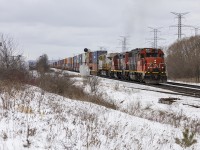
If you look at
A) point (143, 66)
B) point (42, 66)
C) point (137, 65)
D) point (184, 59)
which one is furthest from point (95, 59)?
point (143, 66)

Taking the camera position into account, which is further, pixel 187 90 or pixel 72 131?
pixel 187 90

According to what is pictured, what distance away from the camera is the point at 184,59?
5166 centimetres

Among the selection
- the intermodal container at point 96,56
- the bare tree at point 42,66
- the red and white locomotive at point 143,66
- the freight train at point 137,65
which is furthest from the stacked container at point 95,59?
the red and white locomotive at point 143,66

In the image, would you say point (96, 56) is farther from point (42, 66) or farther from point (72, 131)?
point (72, 131)

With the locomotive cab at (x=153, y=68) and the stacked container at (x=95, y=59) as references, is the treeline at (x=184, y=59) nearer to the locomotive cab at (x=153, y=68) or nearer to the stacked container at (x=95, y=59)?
the stacked container at (x=95, y=59)

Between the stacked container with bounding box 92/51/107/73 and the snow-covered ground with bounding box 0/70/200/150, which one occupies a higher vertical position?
the stacked container with bounding box 92/51/107/73

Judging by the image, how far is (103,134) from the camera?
320 inches

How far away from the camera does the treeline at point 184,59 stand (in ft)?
158

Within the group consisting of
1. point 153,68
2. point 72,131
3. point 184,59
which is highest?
point 184,59

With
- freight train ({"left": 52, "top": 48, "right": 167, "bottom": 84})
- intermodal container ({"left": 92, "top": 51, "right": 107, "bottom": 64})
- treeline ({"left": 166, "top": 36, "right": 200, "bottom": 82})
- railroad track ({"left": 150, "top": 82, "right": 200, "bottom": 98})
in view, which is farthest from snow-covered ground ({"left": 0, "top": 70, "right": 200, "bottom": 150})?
intermodal container ({"left": 92, "top": 51, "right": 107, "bottom": 64})

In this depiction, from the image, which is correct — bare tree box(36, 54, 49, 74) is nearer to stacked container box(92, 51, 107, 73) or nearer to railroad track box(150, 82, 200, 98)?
stacked container box(92, 51, 107, 73)

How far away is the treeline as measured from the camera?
48166mm

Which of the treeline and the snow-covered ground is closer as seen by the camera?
the snow-covered ground

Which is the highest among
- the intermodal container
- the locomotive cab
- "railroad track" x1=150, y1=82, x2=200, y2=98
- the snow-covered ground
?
the intermodal container
